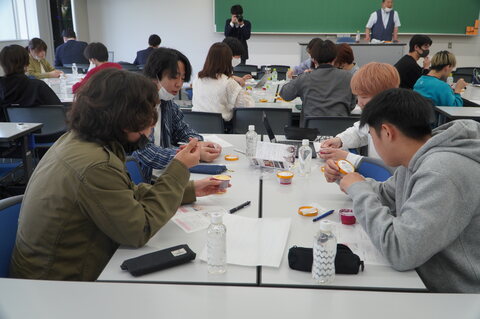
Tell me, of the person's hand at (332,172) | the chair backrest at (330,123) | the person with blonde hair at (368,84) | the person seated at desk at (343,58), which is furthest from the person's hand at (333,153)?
the person seated at desk at (343,58)

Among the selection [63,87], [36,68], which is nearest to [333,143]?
[63,87]

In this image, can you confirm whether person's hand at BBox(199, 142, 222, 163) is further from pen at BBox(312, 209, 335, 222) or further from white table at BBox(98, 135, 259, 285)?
pen at BBox(312, 209, 335, 222)

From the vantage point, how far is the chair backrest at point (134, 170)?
227cm

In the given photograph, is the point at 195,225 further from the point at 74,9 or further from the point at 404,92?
the point at 74,9

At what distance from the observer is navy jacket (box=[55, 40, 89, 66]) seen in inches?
308

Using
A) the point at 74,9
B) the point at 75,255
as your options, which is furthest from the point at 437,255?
the point at 74,9

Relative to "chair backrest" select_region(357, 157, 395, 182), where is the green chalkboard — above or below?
above

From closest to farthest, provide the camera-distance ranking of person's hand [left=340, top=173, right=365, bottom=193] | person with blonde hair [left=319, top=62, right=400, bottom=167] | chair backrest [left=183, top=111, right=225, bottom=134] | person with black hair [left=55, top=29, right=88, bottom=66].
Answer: person's hand [left=340, top=173, right=365, bottom=193], person with blonde hair [left=319, top=62, right=400, bottom=167], chair backrest [left=183, top=111, right=225, bottom=134], person with black hair [left=55, top=29, right=88, bottom=66]

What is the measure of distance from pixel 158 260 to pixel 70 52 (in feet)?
24.2

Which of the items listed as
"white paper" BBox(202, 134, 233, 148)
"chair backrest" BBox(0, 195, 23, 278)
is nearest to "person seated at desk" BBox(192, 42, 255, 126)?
"white paper" BBox(202, 134, 233, 148)

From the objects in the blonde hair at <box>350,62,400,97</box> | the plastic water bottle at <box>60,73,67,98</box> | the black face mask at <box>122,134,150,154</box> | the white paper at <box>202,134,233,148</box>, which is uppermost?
the blonde hair at <box>350,62,400,97</box>

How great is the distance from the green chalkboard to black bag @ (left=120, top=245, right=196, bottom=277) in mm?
8898

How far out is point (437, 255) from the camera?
4.69ft

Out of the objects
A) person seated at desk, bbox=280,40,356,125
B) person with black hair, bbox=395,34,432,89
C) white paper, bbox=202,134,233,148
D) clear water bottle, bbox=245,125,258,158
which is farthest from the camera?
person with black hair, bbox=395,34,432,89
